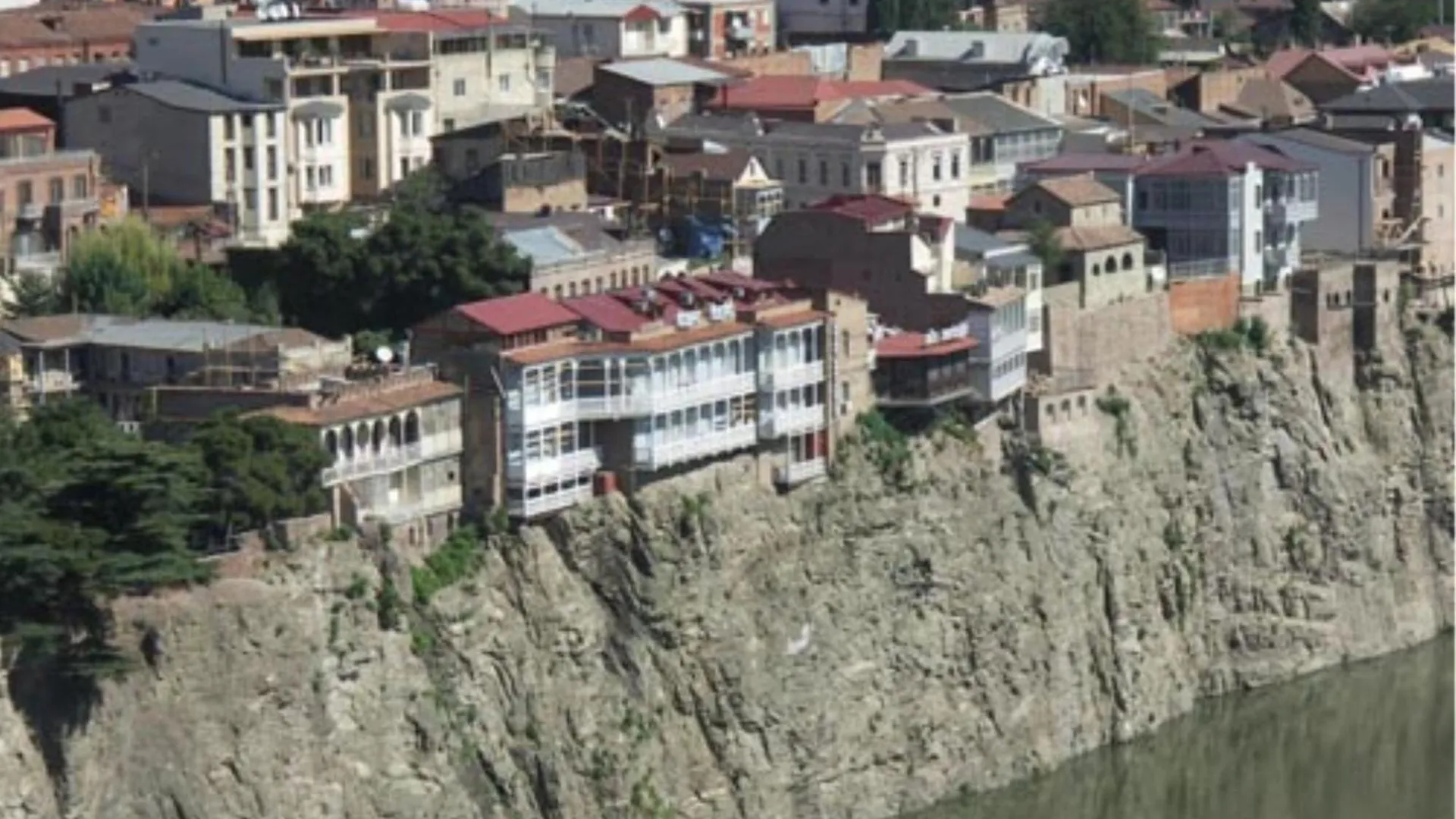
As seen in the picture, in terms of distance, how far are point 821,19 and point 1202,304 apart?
64.0 ft

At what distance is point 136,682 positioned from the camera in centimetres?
3853

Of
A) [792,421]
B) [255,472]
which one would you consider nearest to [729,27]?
[792,421]

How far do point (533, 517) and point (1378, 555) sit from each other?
1288cm

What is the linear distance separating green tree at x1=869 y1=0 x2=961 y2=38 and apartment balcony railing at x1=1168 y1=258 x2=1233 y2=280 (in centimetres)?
1601

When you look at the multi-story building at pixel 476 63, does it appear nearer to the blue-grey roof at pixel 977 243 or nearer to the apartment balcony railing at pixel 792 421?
the blue-grey roof at pixel 977 243

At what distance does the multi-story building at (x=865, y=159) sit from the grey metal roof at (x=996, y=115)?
1.55 m

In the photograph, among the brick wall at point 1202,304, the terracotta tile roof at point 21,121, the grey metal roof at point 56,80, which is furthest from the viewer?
the grey metal roof at point 56,80

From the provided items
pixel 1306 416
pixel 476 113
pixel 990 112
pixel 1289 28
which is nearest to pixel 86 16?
pixel 476 113

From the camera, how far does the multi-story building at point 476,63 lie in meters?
54.9

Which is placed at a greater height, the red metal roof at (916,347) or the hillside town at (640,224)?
the hillside town at (640,224)

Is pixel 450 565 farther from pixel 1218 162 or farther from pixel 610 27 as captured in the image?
pixel 610 27

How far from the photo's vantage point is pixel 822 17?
71.2 meters

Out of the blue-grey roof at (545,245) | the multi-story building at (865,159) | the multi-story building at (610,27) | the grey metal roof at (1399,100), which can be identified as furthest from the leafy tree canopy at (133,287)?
the grey metal roof at (1399,100)

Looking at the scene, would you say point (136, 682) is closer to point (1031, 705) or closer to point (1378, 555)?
point (1031, 705)
